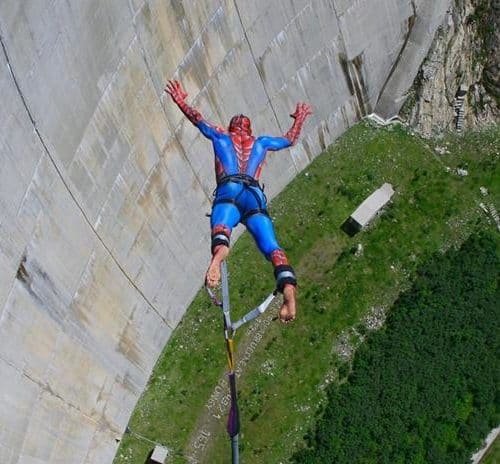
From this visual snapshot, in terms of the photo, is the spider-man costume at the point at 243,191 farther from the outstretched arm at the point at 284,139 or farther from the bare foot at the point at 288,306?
the bare foot at the point at 288,306

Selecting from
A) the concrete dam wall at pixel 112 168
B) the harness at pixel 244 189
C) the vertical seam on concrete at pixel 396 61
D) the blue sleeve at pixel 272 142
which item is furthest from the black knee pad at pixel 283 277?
the vertical seam on concrete at pixel 396 61

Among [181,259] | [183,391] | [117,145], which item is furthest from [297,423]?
[117,145]

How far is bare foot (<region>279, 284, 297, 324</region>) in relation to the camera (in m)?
17.2

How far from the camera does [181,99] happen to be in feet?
74.5

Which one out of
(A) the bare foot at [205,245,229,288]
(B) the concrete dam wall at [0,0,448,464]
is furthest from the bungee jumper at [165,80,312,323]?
(B) the concrete dam wall at [0,0,448,464]

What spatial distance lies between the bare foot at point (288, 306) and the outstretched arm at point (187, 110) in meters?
4.26

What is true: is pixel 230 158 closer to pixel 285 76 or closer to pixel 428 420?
pixel 285 76

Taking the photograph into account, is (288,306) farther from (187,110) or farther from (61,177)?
(61,177)

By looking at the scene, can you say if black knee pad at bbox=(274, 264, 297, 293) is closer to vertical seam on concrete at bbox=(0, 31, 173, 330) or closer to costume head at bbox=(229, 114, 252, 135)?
costume head at bbox=(229, 114, 252, 135)

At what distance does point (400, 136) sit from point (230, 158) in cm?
1349

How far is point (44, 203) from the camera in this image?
2069 centimetres

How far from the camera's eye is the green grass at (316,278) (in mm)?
26609

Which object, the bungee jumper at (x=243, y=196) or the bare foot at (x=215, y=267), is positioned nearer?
the bare foot at (x=215, y=267)

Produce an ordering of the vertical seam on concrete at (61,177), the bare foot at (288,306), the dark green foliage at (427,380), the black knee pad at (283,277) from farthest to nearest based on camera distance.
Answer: the dark green foliage at (427,380), the vertical seam on concrete at (61,177), the black knee pad at (283,277), the bare foot at (288,306)
